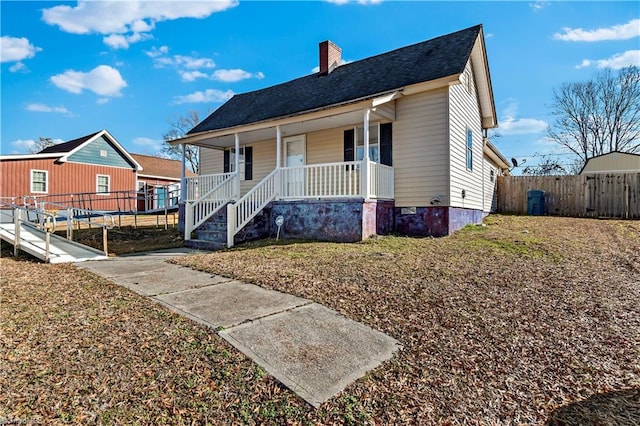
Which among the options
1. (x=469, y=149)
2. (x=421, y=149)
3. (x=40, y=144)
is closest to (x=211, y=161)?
(x=421, y=149)

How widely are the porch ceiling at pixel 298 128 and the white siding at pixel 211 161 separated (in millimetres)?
865

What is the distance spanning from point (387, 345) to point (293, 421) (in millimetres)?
1331

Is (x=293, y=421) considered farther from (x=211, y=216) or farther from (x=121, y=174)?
(x=121, y=174)

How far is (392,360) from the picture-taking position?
2.94 meters

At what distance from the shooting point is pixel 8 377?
259cm

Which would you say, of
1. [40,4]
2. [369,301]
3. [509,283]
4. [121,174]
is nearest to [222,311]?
[369,301]

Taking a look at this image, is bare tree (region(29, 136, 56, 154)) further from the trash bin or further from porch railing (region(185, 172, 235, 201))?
the trash bin

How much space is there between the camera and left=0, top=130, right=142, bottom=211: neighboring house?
1856cm

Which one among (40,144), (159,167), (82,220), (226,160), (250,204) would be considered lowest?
(82,220)

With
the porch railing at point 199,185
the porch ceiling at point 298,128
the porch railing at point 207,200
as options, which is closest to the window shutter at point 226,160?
the porch ceiling at point 298,128

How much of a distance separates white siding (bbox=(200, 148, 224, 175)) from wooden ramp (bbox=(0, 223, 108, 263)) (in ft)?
21.8

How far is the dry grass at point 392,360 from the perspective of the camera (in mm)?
2289

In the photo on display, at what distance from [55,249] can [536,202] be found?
17943 millimetres

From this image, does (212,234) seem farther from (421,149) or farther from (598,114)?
(598,114)
